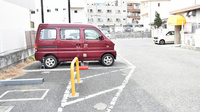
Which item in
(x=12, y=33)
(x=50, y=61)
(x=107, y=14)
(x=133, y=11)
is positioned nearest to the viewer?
(x=50, y=61)

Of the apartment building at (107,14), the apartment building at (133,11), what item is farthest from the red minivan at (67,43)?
the apartment building at (133,11)

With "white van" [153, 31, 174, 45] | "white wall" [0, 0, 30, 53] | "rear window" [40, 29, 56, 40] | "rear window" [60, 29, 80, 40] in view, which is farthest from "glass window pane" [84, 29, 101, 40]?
"white van" [153, 31, 174, 45]

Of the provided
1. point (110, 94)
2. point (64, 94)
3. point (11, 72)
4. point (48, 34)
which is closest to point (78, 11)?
point (48, 34)

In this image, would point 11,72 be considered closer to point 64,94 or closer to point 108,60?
point 64,94

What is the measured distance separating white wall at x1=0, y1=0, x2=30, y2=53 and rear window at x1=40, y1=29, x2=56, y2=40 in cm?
164

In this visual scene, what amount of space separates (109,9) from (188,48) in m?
47.4

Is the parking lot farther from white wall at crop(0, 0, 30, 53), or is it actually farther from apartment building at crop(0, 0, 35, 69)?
white wall at crop(0, 0, 30, 53)

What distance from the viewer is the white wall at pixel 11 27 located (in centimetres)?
827

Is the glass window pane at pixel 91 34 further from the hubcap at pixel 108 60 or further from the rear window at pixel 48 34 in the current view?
the rear window at pixel 48 34

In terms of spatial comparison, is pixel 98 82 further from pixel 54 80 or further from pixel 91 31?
pixel 91 31

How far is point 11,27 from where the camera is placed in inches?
381

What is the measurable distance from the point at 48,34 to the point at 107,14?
5456 cm

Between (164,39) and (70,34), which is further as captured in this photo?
(164,39)

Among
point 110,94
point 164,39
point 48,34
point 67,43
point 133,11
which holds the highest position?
point 133,11
